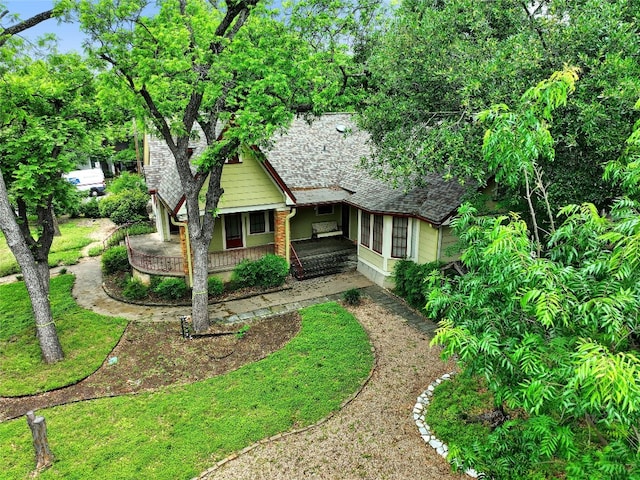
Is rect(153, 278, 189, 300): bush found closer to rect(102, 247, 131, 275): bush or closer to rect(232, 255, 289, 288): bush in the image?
rect(232, 255, 289, 288): bush

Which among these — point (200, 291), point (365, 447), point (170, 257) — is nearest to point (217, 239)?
point (170, 257)

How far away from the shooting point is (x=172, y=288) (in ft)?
50.1

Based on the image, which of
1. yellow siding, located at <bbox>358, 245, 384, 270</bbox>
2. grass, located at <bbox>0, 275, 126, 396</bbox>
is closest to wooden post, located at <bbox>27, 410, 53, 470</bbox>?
grass, located at <bbox>0, 275, 126, 396</bbox>

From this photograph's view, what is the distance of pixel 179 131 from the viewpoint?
11.0 meters

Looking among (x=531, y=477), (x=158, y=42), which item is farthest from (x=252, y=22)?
(x=531, y=477)

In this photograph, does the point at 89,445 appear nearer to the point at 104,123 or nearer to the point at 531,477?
the point at 531,477

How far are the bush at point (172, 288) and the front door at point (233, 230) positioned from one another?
3334 mm

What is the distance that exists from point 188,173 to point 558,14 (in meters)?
10.3

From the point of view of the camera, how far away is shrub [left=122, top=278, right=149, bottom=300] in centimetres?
1566

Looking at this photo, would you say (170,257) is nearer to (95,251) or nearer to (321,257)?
(321,257)

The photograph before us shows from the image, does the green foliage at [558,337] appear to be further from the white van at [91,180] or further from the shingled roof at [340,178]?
the white van at [91,180]

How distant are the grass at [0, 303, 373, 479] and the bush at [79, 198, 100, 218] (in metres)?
23.8

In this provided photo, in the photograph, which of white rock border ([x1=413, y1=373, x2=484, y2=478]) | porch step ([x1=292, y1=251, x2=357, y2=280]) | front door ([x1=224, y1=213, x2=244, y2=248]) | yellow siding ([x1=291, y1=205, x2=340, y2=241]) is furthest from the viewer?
yellow siding ([x1=291, y1=205, x2=340, y2=241])

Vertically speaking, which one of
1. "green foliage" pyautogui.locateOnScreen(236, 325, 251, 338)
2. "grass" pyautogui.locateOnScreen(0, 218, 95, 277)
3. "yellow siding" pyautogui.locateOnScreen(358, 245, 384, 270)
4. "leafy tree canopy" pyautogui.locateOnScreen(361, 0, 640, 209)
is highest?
"leafy tree canopy" pyautogui.locateOnScreen(361, 0, 640, 209)
